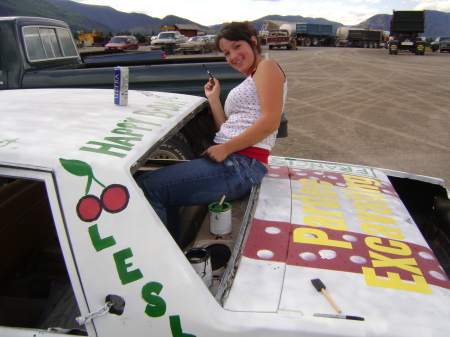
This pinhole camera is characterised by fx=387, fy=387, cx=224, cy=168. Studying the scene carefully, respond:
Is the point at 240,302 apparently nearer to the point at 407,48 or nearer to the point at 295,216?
the point at 295,216

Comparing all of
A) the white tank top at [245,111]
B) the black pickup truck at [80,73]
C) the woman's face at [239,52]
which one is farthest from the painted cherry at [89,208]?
the black pickup truck at [80,73]

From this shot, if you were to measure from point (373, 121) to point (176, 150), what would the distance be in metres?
5.89

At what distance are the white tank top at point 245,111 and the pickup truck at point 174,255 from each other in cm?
32

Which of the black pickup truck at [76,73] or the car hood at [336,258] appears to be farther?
the black pickup truck at [76,73]

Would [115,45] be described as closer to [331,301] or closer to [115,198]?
[115,198]

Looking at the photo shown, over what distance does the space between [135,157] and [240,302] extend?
629mm

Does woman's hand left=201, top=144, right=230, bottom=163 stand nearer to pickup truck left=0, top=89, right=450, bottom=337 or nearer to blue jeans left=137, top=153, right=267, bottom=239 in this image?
blue jeans left=137, top=153, right=267, bottom=239

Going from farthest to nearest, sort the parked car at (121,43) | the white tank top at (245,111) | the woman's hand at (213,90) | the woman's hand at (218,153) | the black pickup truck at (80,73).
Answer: the parked car at (121,43)
the black pickup truck at (80,73)
the woman's hand at (213,90)
the white tank top at (245,111)
the woman's hand at (218,153)

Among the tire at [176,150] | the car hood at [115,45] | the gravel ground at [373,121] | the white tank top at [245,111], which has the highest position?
the car hood at [115,45]

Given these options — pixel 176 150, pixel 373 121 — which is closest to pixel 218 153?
pixel 176 150

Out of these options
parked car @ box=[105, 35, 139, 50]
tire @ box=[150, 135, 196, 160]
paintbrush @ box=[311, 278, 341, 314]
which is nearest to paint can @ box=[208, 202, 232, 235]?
paintbrush @ box=[311, 278, 341, 314]

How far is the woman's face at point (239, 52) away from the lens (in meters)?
2.21

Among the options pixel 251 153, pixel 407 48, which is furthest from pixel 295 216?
pixel 407 48

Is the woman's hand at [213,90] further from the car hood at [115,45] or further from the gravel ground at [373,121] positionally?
the car hood at [115,45]
